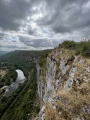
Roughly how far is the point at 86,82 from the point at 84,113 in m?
5.11

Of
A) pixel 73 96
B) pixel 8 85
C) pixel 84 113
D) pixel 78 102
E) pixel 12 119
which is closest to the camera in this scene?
pixel 84 113

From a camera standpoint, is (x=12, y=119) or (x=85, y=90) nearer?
(x=85, y=90)

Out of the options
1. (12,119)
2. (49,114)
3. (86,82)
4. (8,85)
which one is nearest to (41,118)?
(49,114)

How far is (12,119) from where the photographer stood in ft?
219

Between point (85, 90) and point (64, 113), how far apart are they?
3731 millimetres

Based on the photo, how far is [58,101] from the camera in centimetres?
1506

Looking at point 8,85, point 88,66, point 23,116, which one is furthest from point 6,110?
point 88,66

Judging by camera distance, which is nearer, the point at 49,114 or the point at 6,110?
the point at 49,114

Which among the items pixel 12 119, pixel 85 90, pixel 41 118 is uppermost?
pixel 85 90

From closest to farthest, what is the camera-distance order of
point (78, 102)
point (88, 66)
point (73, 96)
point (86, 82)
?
1. point (78, 102)
2. point (73, 96)
3. point (86, 82)
4. point (88, 66)

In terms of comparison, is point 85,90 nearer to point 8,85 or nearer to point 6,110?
point 6,110

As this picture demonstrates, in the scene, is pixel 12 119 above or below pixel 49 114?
below

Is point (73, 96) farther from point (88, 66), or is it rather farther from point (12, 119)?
point (12, 119)

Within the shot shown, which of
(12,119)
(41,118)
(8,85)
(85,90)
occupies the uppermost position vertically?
(85,90)
